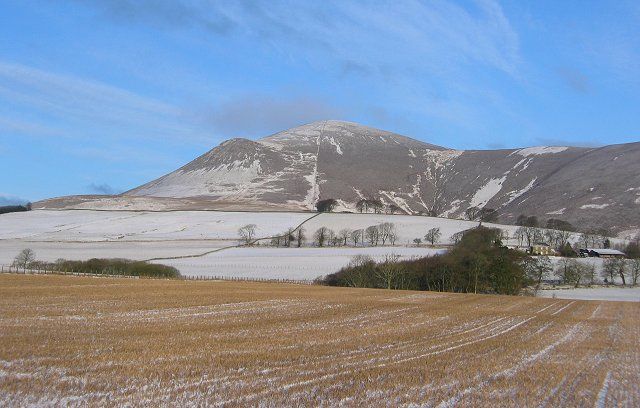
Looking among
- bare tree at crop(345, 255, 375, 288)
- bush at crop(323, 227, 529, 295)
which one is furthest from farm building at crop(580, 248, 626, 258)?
bare tree at crop(345, 255, 375, 288)

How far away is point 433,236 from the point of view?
141500 mm

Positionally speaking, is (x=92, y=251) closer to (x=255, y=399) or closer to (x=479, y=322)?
(x=479, y=322)

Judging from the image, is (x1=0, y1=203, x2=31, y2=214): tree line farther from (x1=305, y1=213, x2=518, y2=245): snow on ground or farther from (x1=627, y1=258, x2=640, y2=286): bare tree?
(x1=627, y1=258, x2=640, y2=286): bare tree

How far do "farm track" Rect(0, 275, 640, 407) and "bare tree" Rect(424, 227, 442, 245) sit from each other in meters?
110

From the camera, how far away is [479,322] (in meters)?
31.2

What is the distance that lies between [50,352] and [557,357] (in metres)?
16.0

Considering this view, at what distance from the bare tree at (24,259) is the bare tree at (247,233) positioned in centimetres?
4475

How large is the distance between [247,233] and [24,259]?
5455 cm

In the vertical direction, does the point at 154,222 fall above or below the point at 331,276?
above

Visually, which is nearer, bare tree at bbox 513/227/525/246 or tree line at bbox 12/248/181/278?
tree line at bbox 12/248/181/278

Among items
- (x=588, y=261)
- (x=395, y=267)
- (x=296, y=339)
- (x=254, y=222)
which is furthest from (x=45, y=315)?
(x=254, y=222)

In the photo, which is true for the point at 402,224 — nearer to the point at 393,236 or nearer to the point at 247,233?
the point at 393,236

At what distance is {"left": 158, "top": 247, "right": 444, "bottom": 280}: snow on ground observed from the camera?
309ft

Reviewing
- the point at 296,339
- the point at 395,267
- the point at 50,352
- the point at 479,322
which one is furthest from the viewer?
the point at 395,267
